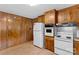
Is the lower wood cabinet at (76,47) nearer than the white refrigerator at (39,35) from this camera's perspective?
Yes

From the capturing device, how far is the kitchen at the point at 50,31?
3543 mm

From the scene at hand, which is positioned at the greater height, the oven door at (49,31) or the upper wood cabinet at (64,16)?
the upper wood cabinet at (64,16)

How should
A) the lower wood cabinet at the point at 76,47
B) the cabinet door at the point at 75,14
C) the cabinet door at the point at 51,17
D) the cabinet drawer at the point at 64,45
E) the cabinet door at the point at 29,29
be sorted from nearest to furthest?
the lower wood cabinet at the point at 76,47 → the cabinet drawer at the point at 64,45 → the cabinet door at the point at 75,14 → the cabinet door at the point at 51,17 → the cabinet door at the point at 29,29

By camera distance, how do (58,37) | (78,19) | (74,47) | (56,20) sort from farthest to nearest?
1. (56,20)
2. (58,37)
3. (78,19)
4. (74,47)

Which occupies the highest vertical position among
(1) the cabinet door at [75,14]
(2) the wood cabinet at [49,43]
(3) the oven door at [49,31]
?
(1) the cabinet door at [75,14]

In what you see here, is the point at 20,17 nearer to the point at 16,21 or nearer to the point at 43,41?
the point at 16,21

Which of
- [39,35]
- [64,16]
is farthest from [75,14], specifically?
[39,35]

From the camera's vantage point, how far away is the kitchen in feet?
11.6

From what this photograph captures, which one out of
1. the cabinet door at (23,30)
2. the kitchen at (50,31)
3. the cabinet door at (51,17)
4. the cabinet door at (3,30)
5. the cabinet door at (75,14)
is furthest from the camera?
the cabinet door at (23,30)

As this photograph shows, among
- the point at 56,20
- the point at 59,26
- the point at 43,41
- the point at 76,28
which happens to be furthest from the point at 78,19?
the point at 43,41

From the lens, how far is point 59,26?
14.1 feet

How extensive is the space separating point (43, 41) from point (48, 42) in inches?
18.8

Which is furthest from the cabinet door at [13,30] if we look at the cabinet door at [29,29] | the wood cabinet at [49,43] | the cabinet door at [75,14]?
the cabinet door at [75,14]

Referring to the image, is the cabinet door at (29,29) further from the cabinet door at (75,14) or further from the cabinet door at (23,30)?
the cabinet door at (75,14)
